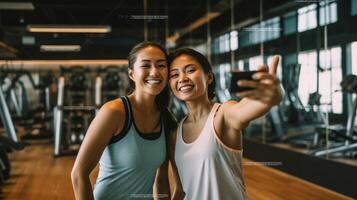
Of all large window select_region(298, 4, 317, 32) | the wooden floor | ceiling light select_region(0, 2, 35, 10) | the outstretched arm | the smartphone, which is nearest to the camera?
the smartphone

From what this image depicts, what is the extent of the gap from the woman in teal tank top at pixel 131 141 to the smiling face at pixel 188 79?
0.07 m

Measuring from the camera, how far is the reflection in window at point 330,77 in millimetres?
4785

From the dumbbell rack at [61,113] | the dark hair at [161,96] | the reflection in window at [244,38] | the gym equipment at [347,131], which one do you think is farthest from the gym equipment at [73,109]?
the dark hair at [161,96]

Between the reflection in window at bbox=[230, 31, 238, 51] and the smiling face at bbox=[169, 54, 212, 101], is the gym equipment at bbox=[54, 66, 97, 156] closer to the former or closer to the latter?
the reflection in window at bbox=[230, 31, 238, 51]

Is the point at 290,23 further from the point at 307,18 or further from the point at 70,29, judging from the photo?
the point at 70,29

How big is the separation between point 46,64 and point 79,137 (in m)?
1.45

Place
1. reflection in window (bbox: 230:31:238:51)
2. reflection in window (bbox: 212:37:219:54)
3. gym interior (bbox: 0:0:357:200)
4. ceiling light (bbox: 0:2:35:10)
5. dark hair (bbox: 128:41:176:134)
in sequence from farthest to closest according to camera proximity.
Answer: reflection in window (bbox: 212:37:219:54), reflection in window (bbox: 230:31:238:51), ceiling light (bbox: 0:2:35:10), gym interior (bbox: 0:0:357:200), dark hair (bbox: 128:41:176:134)

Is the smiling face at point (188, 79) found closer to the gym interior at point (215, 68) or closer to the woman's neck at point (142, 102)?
the woman's neck at point (142, 102)

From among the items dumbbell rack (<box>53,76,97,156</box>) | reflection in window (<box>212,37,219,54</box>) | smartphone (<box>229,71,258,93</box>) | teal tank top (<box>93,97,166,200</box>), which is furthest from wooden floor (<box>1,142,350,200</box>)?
smartphone (<box>229,71,258,93</box>)

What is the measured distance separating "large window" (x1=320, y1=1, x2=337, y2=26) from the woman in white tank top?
3738mm

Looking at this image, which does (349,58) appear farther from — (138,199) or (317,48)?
(138,199)

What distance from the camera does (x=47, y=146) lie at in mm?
7312

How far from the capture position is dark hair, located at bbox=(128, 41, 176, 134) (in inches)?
53.7

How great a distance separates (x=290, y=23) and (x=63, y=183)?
3529 mm
